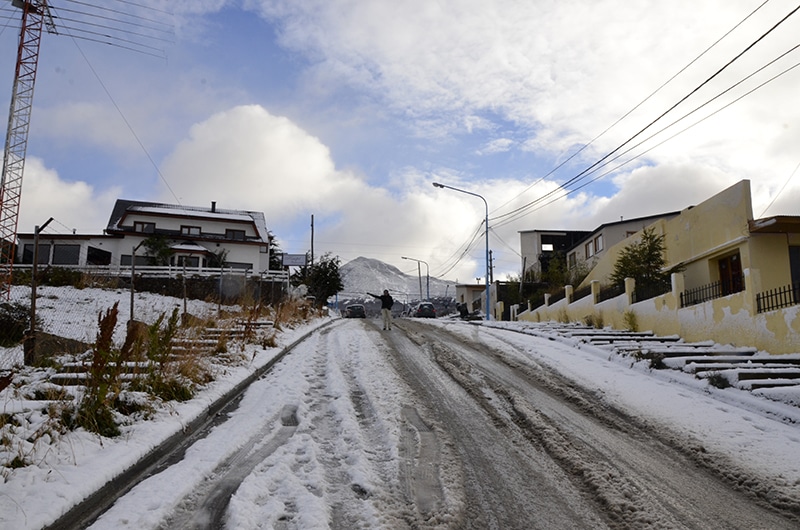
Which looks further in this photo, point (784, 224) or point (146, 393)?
point (784, 224)

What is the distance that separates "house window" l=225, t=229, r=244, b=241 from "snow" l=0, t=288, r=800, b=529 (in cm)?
3774

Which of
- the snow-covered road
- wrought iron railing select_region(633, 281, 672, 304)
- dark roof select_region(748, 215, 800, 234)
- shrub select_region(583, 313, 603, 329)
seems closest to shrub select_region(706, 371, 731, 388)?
the snow-covered road

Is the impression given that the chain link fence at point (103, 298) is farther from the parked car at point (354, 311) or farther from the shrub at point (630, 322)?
the shrub at point (630, 322)

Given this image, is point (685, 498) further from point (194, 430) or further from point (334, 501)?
point (194, 430)

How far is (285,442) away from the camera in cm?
559

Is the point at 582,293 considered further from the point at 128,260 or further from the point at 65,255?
the point at 65,255

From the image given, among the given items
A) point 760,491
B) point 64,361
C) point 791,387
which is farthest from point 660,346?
point 64,361

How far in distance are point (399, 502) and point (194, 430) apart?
9.50 feet

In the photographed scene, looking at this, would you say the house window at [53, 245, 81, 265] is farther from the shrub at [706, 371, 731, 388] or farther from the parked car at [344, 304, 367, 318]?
the shrub at [706, 371, 731, 388]

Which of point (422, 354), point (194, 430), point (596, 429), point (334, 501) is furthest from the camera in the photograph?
point (422, 354)

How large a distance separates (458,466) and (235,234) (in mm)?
44444

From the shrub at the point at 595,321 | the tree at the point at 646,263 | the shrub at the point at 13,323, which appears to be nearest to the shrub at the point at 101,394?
the shrub at the point at 13,323

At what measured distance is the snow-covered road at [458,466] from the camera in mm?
4027

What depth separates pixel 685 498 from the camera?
15.0 feet
